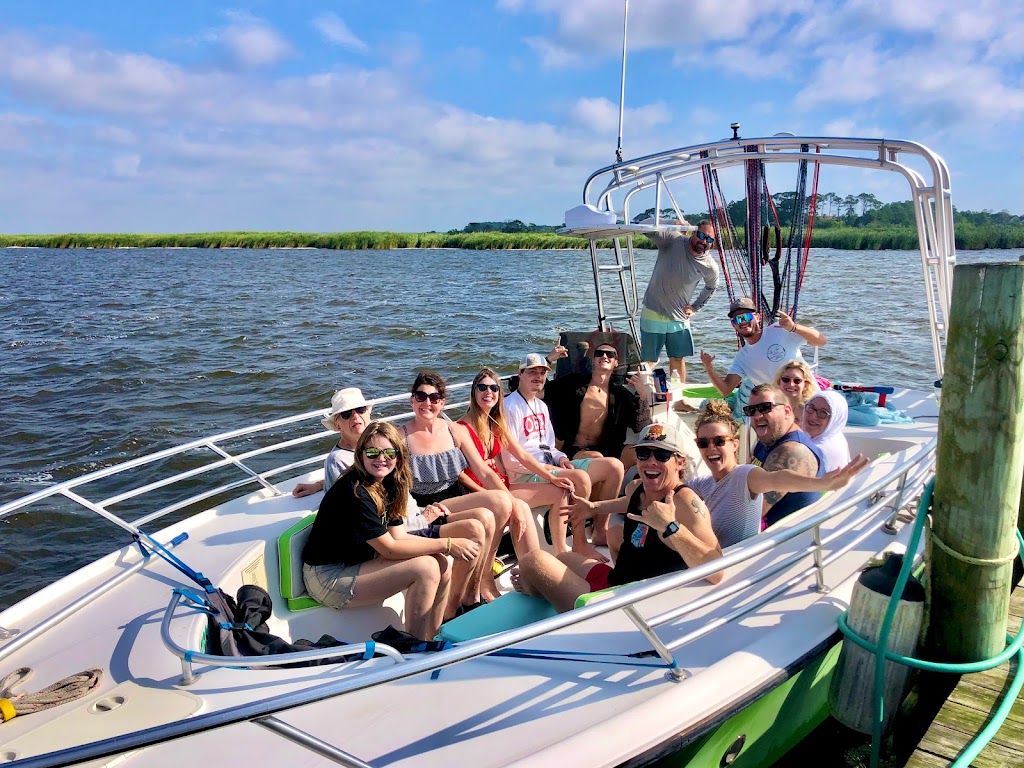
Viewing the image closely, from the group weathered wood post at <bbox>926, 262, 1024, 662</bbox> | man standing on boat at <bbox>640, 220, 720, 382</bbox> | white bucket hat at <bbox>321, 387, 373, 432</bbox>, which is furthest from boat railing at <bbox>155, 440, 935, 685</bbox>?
man standing on boat at <bbox>640, 220, 720, 382</bbox>

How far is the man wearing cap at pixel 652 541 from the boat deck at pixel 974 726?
3.13ft

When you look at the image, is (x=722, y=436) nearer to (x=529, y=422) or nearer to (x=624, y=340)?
(x=529, y=422)

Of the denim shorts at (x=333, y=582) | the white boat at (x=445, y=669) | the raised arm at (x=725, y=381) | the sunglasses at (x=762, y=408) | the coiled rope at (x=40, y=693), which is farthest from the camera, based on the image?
the raised arm at (x=725, y=381)

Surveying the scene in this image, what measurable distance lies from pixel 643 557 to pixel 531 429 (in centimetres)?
172

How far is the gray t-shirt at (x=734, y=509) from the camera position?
3297 millimetres

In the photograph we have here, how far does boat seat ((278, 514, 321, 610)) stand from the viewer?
11.4ft

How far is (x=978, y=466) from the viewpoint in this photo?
2785mm

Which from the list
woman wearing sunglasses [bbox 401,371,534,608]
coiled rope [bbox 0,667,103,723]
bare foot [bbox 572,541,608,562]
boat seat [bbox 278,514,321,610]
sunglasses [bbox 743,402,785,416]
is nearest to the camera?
coiled rope [bbox 0,667,103,723]

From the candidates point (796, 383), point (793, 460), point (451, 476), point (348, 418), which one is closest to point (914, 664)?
point (793, 460)

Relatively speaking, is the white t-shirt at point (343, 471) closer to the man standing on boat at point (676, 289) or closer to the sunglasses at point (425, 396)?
the sunglasses at point (425, 396)

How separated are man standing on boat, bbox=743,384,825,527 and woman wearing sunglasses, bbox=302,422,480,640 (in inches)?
61.5

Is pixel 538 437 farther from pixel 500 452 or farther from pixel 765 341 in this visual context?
pixel 765 341

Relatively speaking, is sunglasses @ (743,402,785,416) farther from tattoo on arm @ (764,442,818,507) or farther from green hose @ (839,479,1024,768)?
green hose @ (839,479,1024,768)

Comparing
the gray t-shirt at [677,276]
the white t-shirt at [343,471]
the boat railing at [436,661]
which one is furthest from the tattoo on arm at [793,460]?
the gray t-shirt at [677,276]
